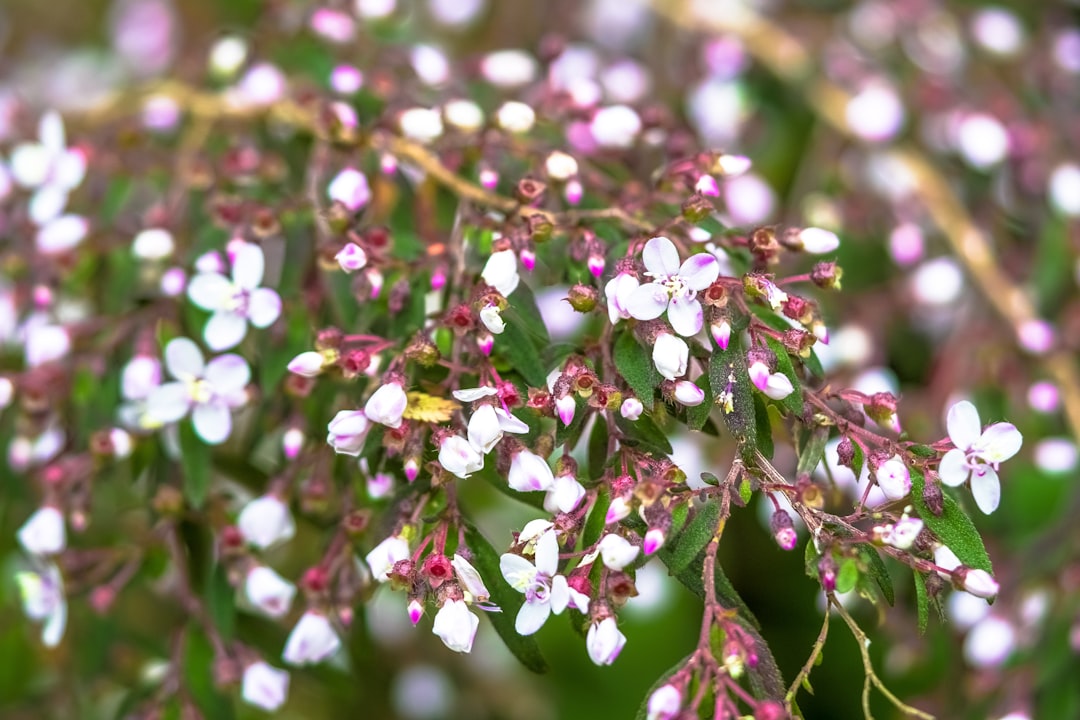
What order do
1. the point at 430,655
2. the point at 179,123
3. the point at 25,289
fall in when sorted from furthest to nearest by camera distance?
the point at 430,655
the point at 179,123
the point at 25,289

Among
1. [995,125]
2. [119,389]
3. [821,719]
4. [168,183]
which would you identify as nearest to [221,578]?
[119,389]

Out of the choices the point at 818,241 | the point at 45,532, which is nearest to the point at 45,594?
the point at 45,532

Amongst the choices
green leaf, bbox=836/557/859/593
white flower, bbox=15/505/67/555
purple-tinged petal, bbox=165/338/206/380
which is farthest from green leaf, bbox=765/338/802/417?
white flower, bbox=15/505/67/555

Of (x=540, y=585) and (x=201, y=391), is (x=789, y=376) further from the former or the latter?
(x=201, y=391)

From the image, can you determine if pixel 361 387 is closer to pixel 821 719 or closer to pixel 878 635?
pixel 878 635

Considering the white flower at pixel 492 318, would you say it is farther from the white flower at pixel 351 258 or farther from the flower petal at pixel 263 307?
the flower petal at pixel 263 307
